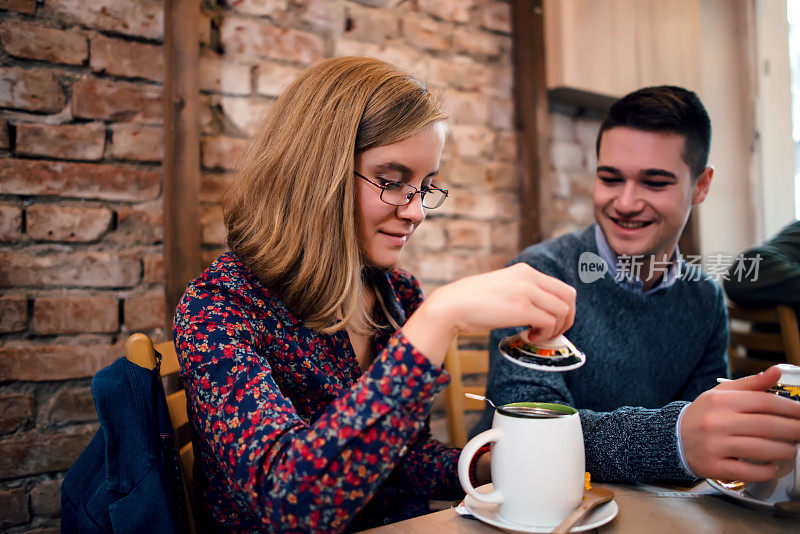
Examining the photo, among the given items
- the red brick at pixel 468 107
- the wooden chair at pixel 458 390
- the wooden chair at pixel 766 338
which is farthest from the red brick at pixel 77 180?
the wooden chair at pixel 766 338

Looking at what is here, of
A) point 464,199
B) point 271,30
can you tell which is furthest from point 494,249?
point 271,30

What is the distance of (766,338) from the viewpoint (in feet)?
5.14

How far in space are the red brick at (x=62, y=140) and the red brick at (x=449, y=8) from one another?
1.03 metres

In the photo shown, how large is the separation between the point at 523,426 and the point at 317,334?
45cm

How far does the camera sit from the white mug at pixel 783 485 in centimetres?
61

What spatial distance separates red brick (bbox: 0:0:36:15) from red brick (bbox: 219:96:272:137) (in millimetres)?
425

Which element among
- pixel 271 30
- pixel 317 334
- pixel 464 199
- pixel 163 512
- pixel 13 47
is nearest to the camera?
pixel 163 512

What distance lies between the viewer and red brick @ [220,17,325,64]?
143cm

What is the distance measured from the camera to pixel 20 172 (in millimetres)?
1196

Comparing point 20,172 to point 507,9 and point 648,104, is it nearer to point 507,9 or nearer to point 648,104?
point 648,104

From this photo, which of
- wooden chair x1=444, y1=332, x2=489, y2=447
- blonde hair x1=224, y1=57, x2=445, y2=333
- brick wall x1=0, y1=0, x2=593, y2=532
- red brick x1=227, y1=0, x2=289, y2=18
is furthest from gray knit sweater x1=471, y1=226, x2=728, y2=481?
red brick x1=227, y1=0, x2=289, y2=18

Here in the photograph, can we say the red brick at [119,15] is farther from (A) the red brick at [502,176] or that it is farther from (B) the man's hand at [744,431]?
(B) the man's hand at [744,431]

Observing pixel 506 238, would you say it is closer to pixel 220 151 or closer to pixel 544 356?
pixel 220 151

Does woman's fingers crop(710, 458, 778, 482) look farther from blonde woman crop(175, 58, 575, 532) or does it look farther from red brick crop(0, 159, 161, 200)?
red brick crop(0, 159, 161, 200)
